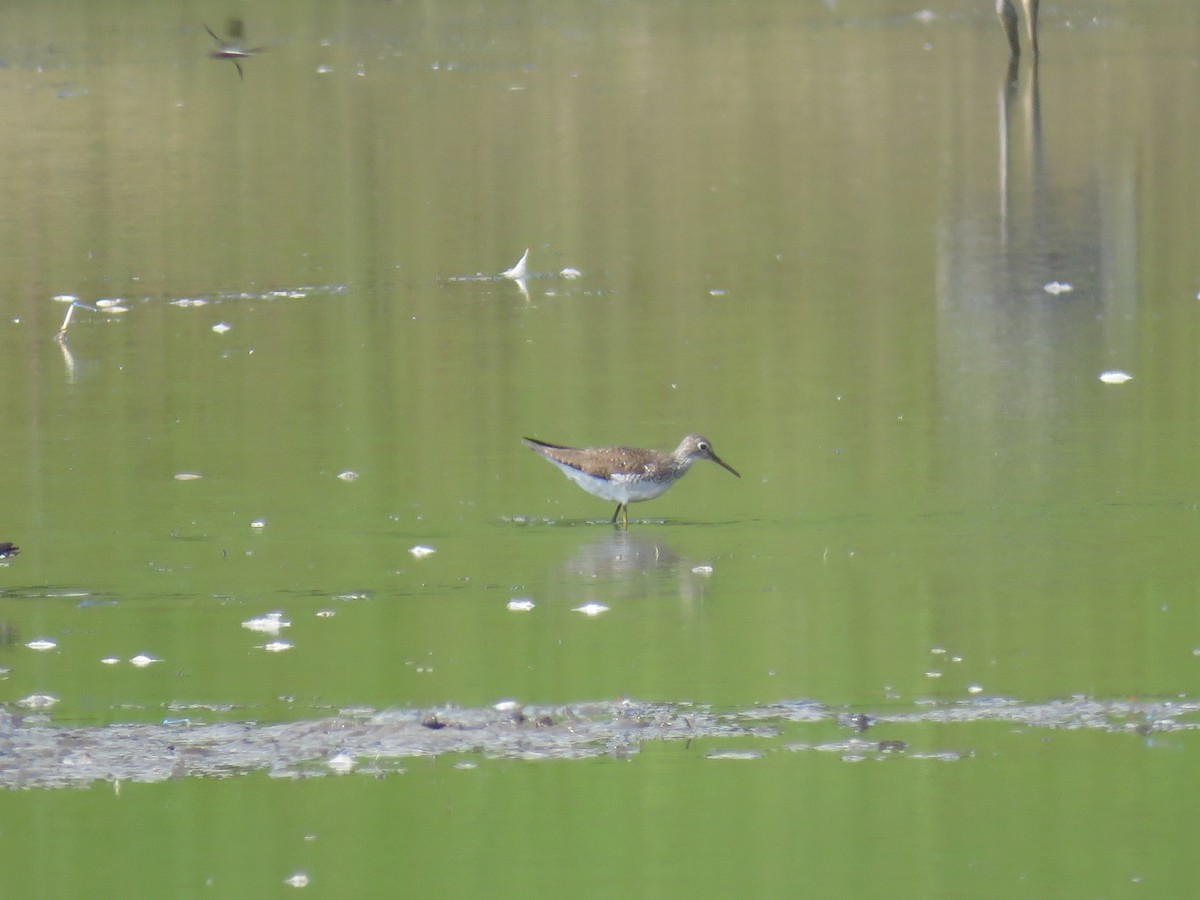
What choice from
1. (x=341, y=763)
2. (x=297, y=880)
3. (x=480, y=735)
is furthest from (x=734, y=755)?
(x=297, y=880)

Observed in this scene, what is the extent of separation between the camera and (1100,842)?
231 inches

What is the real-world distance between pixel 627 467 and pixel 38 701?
9.71ft

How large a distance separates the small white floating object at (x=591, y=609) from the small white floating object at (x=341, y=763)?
1.71 m

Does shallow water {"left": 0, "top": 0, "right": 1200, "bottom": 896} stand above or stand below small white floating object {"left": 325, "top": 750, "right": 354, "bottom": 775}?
above

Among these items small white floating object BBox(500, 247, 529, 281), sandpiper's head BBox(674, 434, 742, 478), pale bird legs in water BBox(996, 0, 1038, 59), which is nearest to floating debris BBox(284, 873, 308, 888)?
sandpiper's head BBox(674, 434, 742, 478)

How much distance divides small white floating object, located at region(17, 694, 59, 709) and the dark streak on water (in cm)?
14

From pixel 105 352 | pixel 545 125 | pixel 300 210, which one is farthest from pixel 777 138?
pixel 105 352

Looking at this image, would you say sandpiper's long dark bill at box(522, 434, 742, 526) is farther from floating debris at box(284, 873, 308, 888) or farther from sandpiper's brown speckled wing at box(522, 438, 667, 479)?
floating debris at box(284, 873, 308, 888)

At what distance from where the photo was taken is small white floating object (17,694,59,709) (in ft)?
23.2

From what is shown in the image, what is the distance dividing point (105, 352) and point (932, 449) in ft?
17.3

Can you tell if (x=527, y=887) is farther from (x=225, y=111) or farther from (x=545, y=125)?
(x=225, y=111)

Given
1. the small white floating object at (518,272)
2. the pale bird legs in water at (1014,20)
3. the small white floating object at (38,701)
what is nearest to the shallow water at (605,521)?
the small white floating object at (38,701)

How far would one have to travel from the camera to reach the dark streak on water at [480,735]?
648 centimetres

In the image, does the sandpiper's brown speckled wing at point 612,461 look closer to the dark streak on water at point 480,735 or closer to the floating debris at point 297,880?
the dark streak on water at point 480,735
